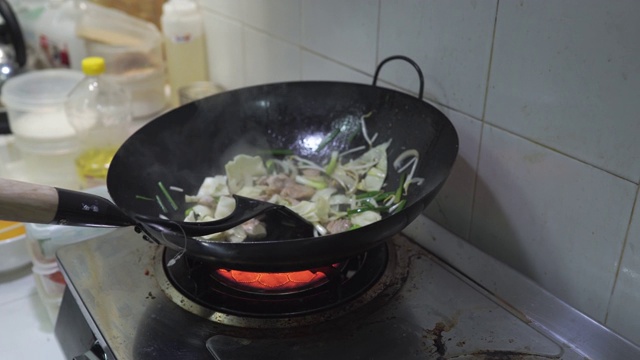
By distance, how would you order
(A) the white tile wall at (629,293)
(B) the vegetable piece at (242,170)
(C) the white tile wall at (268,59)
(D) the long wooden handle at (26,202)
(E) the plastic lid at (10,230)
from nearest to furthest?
(D) the long wooden handle at (26,202), (A) the white tile wall at (629,293), (B) the vegetable piece at (242,170), (E) the plastic lid at (10,230), (C) the white tile wall at (268,59)

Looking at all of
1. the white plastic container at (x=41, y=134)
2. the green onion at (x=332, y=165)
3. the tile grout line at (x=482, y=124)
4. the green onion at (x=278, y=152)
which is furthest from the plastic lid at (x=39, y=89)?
the tile grout line at (x=482, y=124)

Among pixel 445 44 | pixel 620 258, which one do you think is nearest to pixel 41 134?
pixel 445 44

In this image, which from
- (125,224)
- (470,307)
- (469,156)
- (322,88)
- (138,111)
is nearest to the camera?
(125,224)

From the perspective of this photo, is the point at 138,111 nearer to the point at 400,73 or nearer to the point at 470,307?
the point at 400,73

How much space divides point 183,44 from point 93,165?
0.40 metres

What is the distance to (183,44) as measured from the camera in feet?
4.81

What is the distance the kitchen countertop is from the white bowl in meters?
0.02

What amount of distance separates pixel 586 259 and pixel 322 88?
1.55 ft

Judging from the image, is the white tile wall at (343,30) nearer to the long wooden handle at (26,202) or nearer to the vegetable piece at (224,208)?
the vegetable piece at (224,208)

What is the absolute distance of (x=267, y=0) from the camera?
123cm

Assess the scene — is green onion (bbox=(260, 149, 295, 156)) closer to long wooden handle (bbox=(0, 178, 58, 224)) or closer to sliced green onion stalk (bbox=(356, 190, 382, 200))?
sliced green onion stalk (bbox=(356, 190, 382, 200))

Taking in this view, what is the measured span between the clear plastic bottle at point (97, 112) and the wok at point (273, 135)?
1.14 ft

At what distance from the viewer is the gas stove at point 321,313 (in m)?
0.73

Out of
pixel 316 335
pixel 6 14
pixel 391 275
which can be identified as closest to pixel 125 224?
pixel 316 335
